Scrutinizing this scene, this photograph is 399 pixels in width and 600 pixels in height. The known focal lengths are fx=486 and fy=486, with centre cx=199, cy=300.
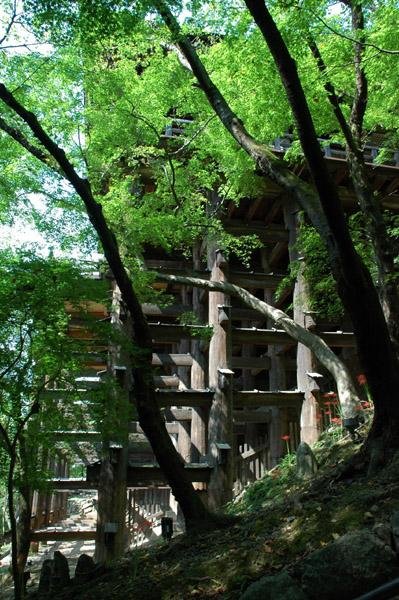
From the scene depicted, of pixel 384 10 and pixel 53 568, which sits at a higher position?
pixel 384 10

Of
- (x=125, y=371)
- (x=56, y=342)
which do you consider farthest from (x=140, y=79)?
(x=56, y=342)

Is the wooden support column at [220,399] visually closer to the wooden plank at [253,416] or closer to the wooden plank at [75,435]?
the wooden plank at [253,416]

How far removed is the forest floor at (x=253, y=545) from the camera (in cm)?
357

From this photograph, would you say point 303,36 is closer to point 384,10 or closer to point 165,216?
point 384,10

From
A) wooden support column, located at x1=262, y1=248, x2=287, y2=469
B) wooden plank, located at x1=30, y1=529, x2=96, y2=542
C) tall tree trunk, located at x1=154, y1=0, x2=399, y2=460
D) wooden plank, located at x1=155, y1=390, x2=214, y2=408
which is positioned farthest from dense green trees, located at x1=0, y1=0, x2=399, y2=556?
wooden plank, located at x1=30, y1=529, x2=96, y2=542

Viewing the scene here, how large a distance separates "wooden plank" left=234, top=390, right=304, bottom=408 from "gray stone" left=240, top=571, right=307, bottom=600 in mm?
7514

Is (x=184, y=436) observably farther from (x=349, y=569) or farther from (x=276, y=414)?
(x=349, y=569)

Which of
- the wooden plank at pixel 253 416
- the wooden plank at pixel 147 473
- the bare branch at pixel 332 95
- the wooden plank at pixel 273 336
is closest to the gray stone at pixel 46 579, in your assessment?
the wooden plank at pixel 147 473

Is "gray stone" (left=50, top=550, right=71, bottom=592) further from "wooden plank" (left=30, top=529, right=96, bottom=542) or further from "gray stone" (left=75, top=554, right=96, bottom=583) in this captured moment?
"wooden plank" (left=30, top=529, right=96, bottom=542)

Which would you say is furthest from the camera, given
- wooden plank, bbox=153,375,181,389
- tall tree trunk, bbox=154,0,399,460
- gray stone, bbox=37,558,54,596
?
wooden plank, bbox=153,375,181,389

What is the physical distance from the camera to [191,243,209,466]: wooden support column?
11.8m

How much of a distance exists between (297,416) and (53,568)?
9.22m

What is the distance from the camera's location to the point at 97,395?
5.07 m

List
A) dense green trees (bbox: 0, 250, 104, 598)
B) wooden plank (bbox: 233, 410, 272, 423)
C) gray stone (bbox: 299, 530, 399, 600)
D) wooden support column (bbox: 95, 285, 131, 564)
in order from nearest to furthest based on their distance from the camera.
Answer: gray stone (bbox: 299, 530, 399, 600) → dense green trees (bbox: 0, 250, 104, 598) → wooden support column (bbox: 95, 285, 131, 564) → wooden plank (bbox: 233, 410, 272, 423)
